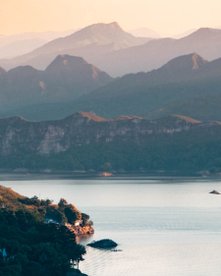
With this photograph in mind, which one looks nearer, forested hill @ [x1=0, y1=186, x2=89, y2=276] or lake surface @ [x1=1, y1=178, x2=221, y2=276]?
forested hill @ [x1=0, y1=186, x2=89, y2=276]

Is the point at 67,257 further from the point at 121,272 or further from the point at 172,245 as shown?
the point at 172,245

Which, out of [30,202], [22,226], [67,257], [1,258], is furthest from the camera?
[30,202]

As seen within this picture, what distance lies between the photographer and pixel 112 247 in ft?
470

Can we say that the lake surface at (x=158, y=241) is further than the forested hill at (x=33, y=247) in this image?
Yes

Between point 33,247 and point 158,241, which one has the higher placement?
point 158,241

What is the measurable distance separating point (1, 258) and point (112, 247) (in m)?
32.6

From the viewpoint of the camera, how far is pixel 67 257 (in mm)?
119438

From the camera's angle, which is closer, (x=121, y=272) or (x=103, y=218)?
(x=121, y=272)

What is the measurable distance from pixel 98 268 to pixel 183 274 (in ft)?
26.7

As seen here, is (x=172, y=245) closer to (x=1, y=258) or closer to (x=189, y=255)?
(x=189, y=255)

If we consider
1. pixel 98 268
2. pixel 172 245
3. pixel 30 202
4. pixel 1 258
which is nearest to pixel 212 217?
pixel 30 202

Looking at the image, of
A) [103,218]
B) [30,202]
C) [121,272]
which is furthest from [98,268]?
[103,218]

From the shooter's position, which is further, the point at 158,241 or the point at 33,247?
the point at 158,241

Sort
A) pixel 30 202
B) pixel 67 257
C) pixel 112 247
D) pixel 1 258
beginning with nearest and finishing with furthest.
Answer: pixel 1 258
pixel 67 257
pixel 112 247
pixel 30 202
